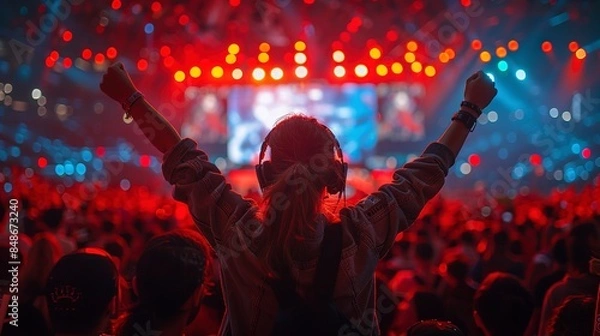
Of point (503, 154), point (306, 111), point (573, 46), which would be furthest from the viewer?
point (503, 154)

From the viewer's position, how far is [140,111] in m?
2.81

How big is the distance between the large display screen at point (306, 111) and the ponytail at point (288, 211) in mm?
22356

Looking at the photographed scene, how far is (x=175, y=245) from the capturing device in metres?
2.99

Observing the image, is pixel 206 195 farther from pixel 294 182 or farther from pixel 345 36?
pixel 345 36

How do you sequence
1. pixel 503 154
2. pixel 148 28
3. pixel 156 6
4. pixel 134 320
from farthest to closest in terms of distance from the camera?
pixel 503 154 < pixel 148 28 < pixel 156 6 < pixel 134 320

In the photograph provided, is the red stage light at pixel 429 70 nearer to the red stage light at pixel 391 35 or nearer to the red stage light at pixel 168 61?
the red stage light at pixel 391 35

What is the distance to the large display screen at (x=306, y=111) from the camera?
2512 centimetres

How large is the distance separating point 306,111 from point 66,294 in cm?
2230

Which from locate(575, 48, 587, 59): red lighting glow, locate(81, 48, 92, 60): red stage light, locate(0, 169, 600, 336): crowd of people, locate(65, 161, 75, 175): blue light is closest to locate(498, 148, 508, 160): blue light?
locate(575, 48, 587, 59): red lighting glow

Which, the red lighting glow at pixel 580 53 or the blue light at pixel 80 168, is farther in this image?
the blue light at pixel 80 168

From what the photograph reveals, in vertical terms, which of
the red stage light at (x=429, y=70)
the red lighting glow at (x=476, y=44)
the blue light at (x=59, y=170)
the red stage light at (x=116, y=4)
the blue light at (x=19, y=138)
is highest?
the red lighting glow at (x=476, y=44)

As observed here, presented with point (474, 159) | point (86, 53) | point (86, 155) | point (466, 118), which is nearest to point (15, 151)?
point (86, 155)

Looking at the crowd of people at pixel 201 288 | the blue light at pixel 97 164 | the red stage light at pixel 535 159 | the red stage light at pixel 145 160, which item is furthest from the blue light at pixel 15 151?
the crowd of people at pixel 201 288

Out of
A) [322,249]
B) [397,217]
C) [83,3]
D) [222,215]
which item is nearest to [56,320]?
[222,215]
